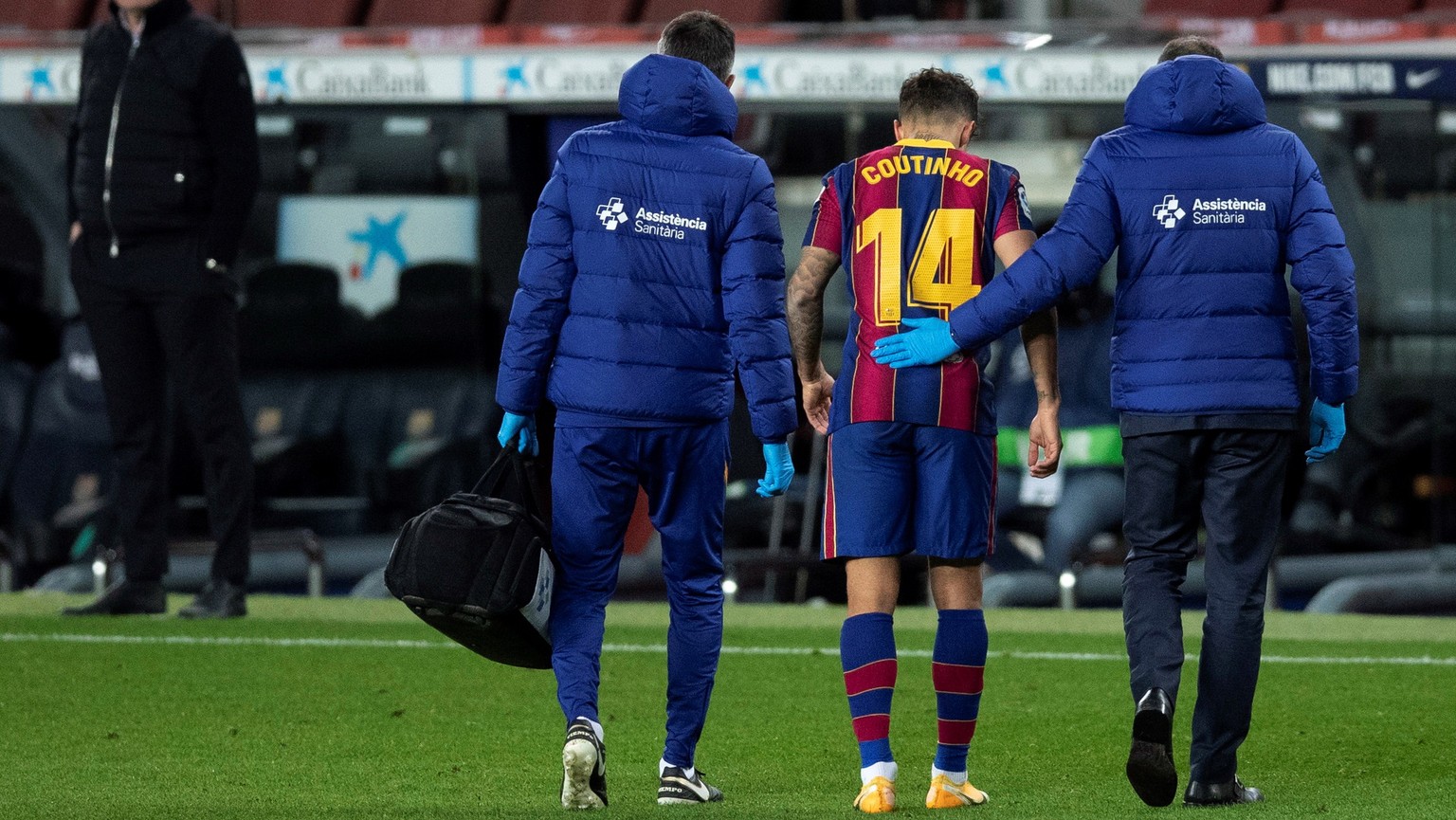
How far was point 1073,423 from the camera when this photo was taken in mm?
11070

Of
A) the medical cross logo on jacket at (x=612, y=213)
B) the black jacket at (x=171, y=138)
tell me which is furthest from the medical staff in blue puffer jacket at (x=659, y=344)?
the black jacket at (x=171, y=138)

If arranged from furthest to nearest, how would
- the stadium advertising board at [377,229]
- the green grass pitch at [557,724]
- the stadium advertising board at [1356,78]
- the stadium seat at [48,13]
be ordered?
the stadium seat at [48,13]
the stadium advertising board at [377,229]
the stadium advertising board at [1356,78]
the green grass pitch at [557,724]

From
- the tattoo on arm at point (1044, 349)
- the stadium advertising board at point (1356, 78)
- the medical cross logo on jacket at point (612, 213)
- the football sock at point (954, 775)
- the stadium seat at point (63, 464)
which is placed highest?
the stadium advertising board at point (1356, 78)

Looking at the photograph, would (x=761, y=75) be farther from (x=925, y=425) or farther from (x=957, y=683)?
(x=957, y=683)

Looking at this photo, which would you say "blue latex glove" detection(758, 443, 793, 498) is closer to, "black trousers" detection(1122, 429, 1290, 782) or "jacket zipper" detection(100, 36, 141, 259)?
"black trousers" detection(1122, 429, 1290, 782)

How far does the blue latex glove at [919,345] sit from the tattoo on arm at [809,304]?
0.21m

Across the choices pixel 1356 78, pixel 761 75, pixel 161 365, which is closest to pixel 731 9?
pixel 761 75

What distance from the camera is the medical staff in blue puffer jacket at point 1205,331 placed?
4.27 m

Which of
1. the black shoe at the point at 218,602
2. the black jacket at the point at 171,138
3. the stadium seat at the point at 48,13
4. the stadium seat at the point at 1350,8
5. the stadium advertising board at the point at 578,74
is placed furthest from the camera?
the stadium seat at the point at 48,13

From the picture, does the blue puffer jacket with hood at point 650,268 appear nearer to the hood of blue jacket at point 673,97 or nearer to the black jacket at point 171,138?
the hood of blue jacket at point 673,97

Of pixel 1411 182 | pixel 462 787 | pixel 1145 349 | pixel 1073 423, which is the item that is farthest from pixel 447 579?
pixel 1411 182

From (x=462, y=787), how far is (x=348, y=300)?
7317mm

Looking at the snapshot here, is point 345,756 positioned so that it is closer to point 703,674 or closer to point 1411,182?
point 703,674

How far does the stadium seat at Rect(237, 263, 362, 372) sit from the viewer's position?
11594 mm
